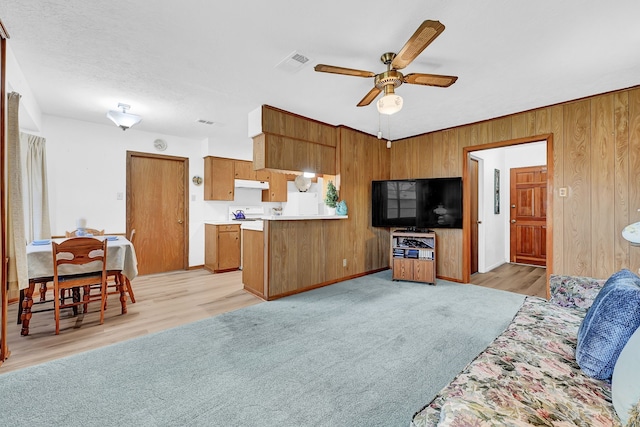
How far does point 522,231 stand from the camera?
5.91 metres

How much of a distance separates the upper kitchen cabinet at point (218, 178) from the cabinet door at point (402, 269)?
3.49m

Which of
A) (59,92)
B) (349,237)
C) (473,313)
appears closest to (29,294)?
(59,92)

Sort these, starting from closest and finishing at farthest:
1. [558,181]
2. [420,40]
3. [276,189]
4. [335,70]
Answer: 1. [420,40]
2. [335,70]
3. [558,181]
4. [276,189]

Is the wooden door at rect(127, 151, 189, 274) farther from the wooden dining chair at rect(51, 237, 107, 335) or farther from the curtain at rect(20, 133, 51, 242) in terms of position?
the wooden dining chair at rect(51, 237, 107, 335)

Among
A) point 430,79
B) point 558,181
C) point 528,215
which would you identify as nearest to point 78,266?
point 430,79

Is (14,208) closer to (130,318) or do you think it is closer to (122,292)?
(122,292)

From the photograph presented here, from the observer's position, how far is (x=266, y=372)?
197 cm

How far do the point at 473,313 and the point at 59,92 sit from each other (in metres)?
5.44

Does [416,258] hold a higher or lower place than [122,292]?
higher

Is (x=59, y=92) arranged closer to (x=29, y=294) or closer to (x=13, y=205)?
(x=13, y=205)

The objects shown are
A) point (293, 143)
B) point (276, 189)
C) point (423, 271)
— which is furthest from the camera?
point (276, 189)

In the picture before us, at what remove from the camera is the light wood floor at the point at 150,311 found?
7.76 ft

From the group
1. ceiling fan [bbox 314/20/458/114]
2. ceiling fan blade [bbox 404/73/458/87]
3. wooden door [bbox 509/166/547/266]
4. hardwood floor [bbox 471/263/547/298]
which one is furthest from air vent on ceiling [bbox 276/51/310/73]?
wooden door [bbox 509/166/547/266]

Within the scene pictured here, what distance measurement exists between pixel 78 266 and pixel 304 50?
3124mm
